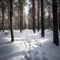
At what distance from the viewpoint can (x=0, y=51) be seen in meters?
9.37

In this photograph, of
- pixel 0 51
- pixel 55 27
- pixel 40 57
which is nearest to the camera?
pixel 40 57

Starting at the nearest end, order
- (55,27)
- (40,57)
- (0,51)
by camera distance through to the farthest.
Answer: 1. (40,57)
2. (0,51)
3. (55,27)

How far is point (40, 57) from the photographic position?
7652 millimetres

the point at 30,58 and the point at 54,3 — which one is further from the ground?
the point at 54,3

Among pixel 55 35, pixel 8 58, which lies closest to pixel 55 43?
pixel 55 35

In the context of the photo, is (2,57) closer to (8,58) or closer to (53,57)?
(8,58)

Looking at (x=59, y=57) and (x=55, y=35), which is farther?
(x=55, y=35)

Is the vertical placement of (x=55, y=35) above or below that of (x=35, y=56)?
above

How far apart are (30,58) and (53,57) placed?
4.22 feet

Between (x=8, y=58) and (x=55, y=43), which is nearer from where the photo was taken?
(x=8, y=58)

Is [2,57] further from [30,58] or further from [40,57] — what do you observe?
[40,57]

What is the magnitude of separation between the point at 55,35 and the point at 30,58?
3.67 metres

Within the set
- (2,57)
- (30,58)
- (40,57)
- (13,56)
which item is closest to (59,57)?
(40,57)

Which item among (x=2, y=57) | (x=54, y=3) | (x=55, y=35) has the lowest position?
(x=2, y=57)
